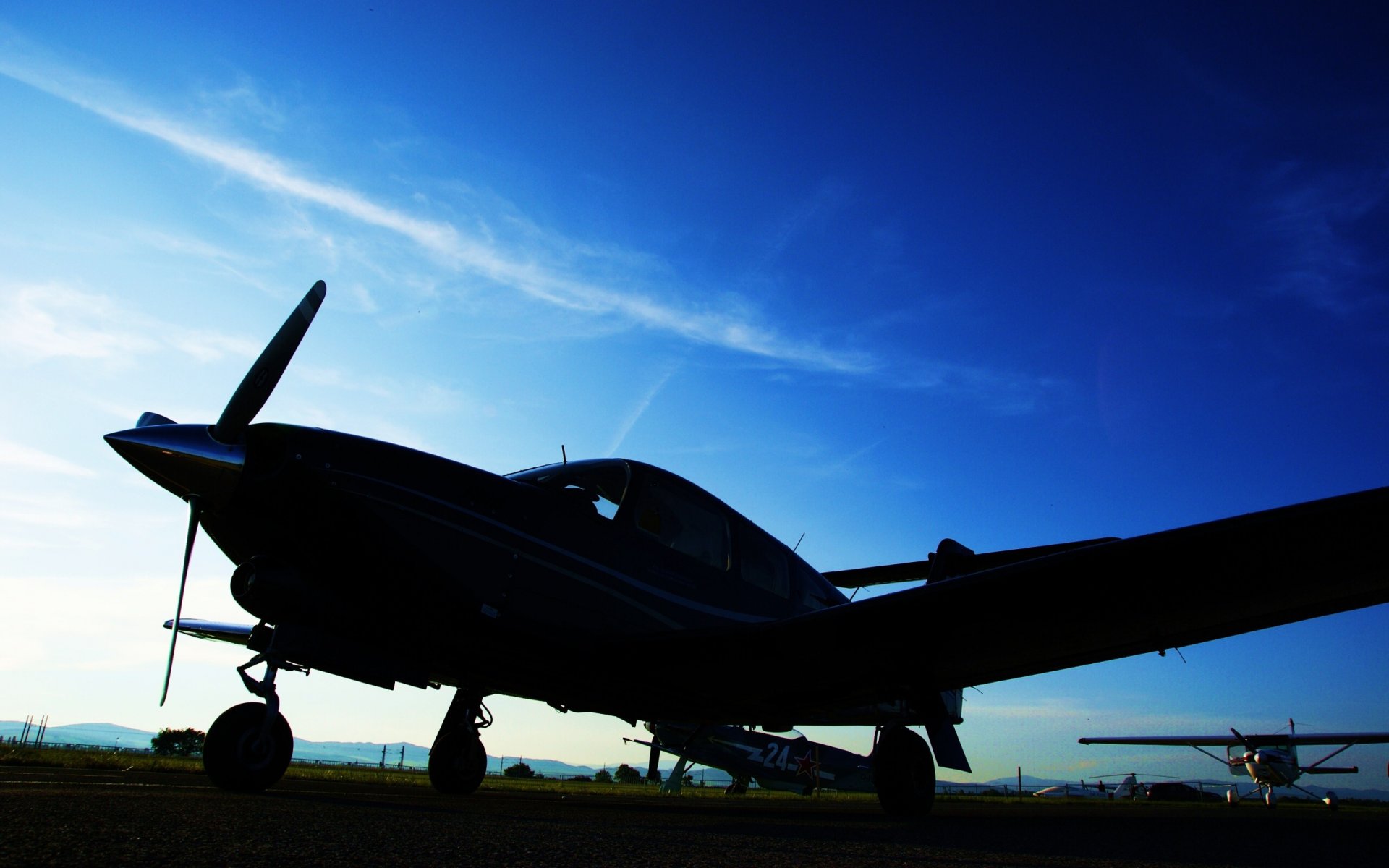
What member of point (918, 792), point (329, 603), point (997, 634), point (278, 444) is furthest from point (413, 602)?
point (918, 792)

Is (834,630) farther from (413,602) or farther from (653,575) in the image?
(413,602)

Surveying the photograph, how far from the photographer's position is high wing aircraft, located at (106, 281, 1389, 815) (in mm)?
4906

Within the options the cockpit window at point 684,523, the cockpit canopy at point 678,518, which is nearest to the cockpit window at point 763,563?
the cockpit canopy at point 678,518

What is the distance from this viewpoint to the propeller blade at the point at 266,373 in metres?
5.03

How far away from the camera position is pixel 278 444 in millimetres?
5133

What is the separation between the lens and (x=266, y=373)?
523 cm

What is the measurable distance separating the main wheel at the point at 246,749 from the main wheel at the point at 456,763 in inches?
108

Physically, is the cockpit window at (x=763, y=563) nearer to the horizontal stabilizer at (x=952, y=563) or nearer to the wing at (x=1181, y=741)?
the horizontal stabilizer at (x=952, y=563)

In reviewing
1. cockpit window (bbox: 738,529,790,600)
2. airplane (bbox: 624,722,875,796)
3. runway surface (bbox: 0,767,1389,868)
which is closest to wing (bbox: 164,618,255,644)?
runway surface (bbox: 0,767,1389,868)

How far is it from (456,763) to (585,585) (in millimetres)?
3663

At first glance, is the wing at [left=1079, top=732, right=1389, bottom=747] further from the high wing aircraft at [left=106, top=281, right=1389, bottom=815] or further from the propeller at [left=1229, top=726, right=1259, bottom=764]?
the high wing aircraft at [left=106, top=281, right=1389, bottom=815]

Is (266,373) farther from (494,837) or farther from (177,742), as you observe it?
(177,742)

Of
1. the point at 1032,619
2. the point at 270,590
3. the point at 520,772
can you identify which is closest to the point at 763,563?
the point at 1032,619

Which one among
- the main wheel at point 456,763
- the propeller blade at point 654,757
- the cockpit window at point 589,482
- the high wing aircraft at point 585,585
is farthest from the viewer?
the propeller blade at point 654,757
